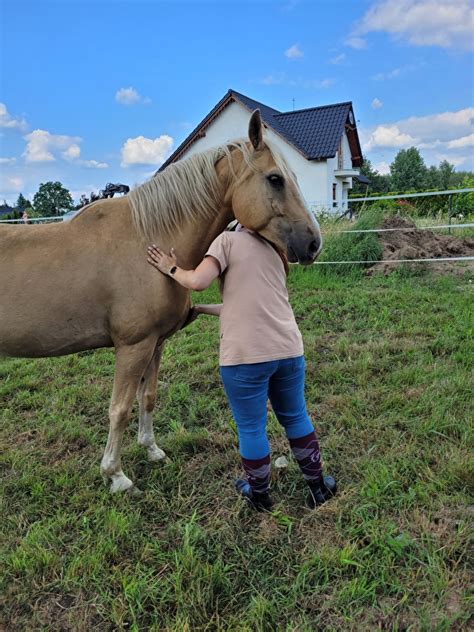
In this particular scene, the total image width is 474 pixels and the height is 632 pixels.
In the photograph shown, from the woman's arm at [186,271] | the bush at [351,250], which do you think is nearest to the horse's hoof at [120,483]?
the woman's arm at [186,271]

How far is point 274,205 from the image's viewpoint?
2.08 meters

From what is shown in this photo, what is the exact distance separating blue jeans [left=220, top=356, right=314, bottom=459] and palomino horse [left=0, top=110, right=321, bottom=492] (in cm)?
58

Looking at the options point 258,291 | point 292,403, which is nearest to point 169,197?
point 258,291

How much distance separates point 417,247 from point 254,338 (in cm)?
736

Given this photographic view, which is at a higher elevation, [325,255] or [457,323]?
[325,255]

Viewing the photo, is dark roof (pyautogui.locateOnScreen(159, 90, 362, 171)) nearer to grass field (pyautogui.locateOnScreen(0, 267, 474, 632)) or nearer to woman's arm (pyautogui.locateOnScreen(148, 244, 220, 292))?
grass field (pyautogui.locateOnScreen(0, 267, 474, 632))

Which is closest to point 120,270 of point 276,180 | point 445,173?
point 276,180

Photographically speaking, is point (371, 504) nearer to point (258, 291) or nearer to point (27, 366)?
point (258, 291)

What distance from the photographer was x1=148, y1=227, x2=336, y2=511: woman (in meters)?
2.04

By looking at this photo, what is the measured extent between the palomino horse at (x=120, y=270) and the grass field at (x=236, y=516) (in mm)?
607

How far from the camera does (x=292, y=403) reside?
87.8 inches

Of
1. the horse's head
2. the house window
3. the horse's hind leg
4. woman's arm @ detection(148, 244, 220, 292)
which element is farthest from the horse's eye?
the house window

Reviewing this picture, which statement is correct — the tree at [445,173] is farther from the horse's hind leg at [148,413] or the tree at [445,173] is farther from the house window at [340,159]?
the horse's hind leg at [148,413]

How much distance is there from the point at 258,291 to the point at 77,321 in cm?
106
